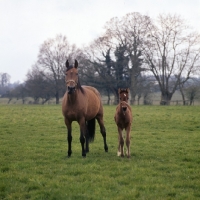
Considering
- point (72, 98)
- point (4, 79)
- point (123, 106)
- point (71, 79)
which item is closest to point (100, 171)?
point (123, 106)

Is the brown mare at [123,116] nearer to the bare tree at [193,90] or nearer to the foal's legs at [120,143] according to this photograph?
the foal's legs at [120,143]

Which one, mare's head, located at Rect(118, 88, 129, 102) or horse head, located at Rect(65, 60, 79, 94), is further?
mare's head, located at Rect(118, 88, 129, 102)

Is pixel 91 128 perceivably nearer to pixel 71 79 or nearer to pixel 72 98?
pixel 72 98

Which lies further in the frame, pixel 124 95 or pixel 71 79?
pixel 124 95

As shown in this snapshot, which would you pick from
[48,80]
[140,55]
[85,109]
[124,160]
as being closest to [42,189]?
[124,160]

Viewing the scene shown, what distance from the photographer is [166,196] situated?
5.31 m

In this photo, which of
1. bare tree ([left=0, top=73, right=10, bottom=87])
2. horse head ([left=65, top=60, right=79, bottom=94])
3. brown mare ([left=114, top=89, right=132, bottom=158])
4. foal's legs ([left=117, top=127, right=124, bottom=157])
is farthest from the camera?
bare tree ([left=0, top=73, right=10, bottom=87])

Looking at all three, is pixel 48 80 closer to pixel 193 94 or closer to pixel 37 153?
pixel 193 94

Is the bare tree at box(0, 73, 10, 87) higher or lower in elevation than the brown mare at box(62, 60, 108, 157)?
higher

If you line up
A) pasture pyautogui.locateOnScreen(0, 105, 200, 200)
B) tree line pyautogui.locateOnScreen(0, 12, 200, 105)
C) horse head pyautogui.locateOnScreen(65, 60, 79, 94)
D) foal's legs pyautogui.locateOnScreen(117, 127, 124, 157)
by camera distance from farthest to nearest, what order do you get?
tree line pyautogui.locateOnScreen(0, 12, 200, 105)
foal's legs pyautogui.locateOnScreen(117, 127, 124, 157)
horse head pyautogui.locateOnScreen(65, 60, 79, 94)
pasture pyautogui.locateOnScreen(0, 105, 200, 200)

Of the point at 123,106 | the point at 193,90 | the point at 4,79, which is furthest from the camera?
the point at 4,79

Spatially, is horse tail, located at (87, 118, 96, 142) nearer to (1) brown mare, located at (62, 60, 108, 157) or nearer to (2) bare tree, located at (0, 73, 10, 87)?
(1) brown mare, located at (62, 60, 108, 157)

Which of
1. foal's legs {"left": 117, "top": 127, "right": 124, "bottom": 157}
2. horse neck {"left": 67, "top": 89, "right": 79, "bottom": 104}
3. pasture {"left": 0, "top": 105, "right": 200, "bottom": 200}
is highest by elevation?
horse neck {"left": 67, "top": 89, "right": 79, "bottom": 104}

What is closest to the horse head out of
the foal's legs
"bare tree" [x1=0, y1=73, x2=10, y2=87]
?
the foal's legs
